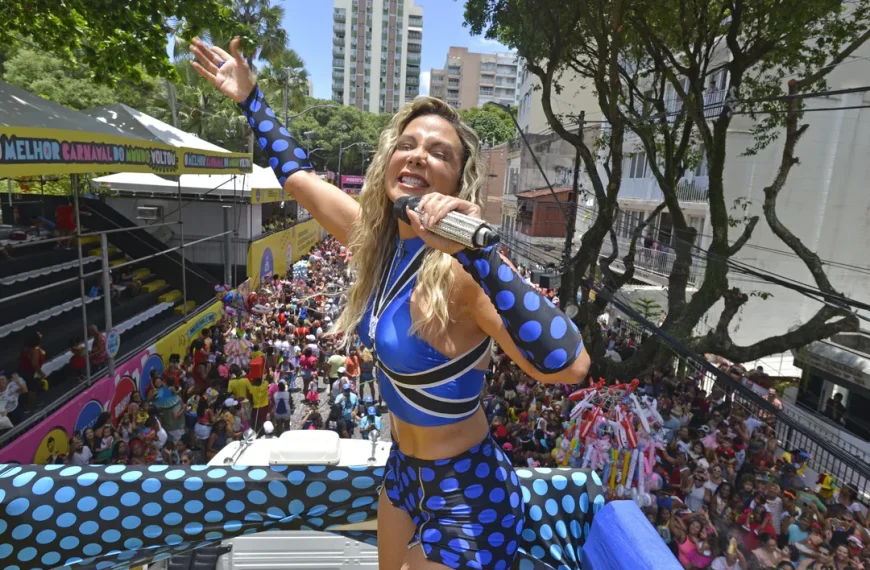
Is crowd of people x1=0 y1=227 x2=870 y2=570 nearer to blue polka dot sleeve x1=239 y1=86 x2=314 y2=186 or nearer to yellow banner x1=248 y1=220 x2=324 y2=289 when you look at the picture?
blue polka dot sleeve x1=239 y1=86 x2=314 y2=186

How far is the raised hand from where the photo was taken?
229cm

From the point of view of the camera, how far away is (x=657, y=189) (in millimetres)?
20906

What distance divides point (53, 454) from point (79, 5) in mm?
5699

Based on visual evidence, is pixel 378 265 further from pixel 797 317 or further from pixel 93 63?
pixel 797 317

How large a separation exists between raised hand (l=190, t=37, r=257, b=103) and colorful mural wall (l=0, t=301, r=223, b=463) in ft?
19.1

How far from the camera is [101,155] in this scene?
612 cm

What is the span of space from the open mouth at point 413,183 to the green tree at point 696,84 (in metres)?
8.62

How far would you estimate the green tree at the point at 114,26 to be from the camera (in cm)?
720

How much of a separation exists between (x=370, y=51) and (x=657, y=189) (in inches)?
3641

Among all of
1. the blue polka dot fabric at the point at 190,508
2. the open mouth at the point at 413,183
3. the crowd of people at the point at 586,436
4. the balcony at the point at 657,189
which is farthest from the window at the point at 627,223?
the open mouth at the point at 413,183

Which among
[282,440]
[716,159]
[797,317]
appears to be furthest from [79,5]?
[797,317]

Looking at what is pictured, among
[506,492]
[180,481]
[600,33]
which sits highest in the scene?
[600,33]

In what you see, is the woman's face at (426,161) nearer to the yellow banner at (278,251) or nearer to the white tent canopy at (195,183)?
the white tent canopy at (195,183)

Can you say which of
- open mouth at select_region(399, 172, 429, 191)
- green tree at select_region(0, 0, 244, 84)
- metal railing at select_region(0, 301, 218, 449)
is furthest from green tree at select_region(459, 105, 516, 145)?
open mouth at select_region(399, 172, 429, 191)
